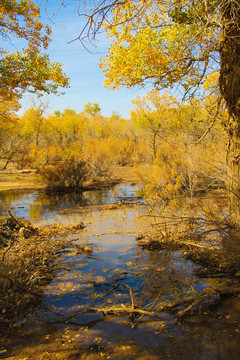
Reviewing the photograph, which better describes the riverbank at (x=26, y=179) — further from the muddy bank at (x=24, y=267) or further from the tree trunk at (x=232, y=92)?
the tree trunk at (x=232, y=92)

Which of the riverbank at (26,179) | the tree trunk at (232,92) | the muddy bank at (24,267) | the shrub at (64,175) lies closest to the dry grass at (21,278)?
the muddy bank at (24,267)

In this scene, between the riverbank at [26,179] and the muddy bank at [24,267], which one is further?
the riverbank at [26,179]

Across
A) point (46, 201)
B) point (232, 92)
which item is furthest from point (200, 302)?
point (46, 201)

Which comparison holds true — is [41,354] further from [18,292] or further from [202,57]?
[202,57]

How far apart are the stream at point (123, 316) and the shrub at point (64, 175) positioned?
913 centimetres

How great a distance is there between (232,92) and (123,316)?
14.1ft

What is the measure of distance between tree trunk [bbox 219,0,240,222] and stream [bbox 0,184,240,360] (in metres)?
→ 1.83

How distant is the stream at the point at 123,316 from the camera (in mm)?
3434

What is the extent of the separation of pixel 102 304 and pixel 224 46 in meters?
5.00

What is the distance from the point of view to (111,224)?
31.8 feet

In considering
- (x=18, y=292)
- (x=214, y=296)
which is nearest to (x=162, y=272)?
(x=214, y=296)

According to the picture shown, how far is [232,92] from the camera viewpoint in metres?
5.49

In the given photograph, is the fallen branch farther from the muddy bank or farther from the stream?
the muddy bank

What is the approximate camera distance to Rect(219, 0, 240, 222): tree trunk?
213 inches
